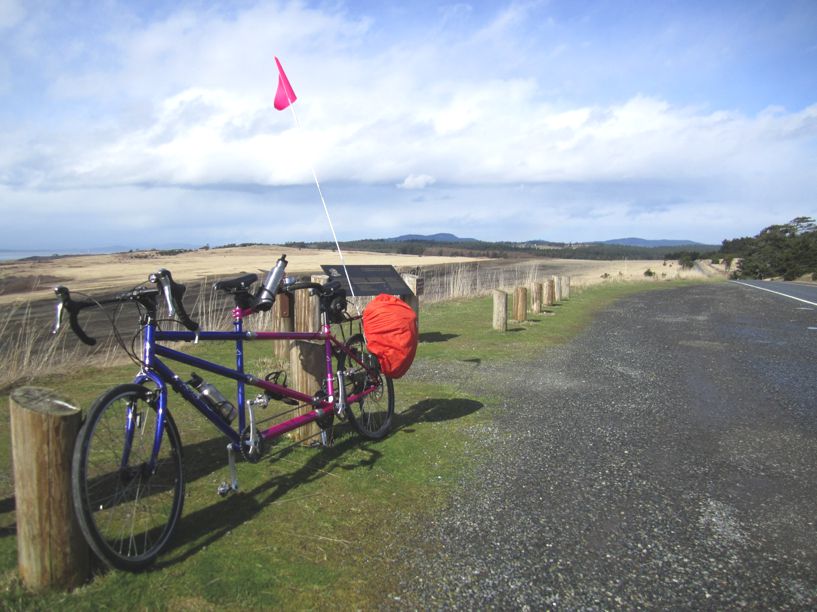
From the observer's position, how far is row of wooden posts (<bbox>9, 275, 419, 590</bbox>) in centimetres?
276

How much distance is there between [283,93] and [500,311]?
7302 millimetres

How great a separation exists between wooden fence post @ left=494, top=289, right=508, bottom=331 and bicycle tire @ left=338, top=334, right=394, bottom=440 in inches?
302

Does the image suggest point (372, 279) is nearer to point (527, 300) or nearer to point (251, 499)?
Result: point (251, 499)

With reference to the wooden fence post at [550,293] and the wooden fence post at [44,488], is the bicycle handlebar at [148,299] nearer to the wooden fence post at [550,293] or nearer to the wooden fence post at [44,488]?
the wooden fence post at [44,488]

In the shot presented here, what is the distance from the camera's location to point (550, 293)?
19.5 m

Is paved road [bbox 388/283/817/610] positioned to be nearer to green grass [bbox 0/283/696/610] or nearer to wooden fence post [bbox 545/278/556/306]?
green grass [bbox 0/283/696/610]

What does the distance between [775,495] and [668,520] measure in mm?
1073

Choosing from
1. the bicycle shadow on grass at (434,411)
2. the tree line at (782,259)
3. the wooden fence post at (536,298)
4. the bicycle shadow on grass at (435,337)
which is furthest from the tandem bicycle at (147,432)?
the tree line at (782,259)

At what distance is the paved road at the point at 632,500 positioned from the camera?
10.3 feet

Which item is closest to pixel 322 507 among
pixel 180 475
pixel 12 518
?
pixel 180 475

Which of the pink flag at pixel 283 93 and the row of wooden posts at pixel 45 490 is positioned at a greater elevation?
the pink flag at pixel 283 93

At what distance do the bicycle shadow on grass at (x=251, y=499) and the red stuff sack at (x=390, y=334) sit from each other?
0.79 m

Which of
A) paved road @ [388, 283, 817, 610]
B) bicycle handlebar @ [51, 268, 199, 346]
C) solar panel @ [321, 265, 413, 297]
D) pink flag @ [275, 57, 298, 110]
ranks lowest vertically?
paved road @ [388, 283, 817, 610]

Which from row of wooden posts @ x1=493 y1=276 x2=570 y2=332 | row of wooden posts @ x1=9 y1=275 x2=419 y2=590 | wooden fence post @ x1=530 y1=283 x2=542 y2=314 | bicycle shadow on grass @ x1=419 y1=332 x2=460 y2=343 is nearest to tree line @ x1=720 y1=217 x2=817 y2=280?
row of wooden posts @ x1=493 y1=276 x2=570 y2=332
